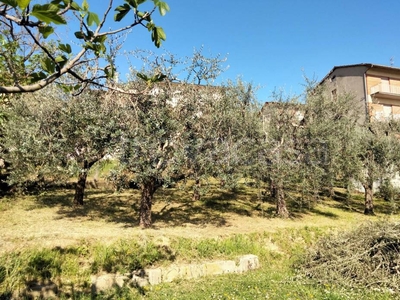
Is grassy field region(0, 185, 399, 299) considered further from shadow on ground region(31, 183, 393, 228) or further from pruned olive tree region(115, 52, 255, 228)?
pruned olive tree region(115, 52, 255, 228)

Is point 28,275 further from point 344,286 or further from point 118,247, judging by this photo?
point 344,286

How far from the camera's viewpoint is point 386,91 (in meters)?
29.2

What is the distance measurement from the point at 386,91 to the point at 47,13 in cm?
3573

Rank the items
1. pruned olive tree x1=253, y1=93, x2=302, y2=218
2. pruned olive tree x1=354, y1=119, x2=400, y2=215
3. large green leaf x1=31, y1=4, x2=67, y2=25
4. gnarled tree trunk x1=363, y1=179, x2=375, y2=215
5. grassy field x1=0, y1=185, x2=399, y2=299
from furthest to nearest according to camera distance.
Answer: gnarled tree trunk x1=363, y1=179, x2=375, y2=215
pruned olive tree x1=354, y1=119, x2=400, y2=215
pruned olive tree x1=253, y1=93, x2=302, y2=218
grassy field x1=0, y1=185, x2=399, y2=299
large green leaf x1=31, y1=4, x2=67, y2=25

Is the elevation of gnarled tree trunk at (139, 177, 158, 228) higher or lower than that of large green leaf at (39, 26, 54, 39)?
lower

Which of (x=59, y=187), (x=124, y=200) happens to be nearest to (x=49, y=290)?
(x=124, y=200)

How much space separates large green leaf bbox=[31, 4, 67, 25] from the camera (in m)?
1.07

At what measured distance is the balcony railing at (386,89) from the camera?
28.6 metres

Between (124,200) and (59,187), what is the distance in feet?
19.4

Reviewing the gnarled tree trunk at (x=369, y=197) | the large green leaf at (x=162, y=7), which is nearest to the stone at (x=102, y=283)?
the large green leaf at (x=162, y=7)

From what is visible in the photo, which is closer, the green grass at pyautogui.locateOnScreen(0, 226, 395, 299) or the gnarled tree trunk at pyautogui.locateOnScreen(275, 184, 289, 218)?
the green grass at pyautogui.locateOnScreen(0, 226, 395, 299)

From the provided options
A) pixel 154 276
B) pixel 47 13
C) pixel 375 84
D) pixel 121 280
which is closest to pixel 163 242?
pixel 154 276

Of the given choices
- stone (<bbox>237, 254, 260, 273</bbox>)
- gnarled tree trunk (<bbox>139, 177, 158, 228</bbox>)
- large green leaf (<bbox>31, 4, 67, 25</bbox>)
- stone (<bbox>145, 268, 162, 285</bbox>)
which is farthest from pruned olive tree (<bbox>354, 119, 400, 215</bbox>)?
large green leaf (<bbox>31, 4, 67, 25</bbox>)

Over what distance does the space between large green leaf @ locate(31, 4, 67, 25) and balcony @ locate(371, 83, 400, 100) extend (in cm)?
3376
